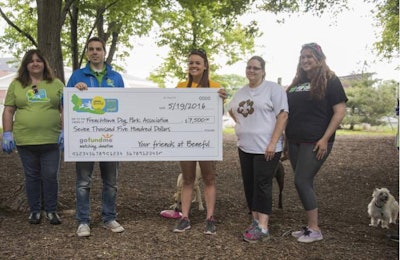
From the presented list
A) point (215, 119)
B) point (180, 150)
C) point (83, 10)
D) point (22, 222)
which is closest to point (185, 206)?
point (180, 150)

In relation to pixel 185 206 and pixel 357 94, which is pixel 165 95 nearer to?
pixel 185 206

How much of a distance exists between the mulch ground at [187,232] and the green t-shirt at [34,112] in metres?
1.04

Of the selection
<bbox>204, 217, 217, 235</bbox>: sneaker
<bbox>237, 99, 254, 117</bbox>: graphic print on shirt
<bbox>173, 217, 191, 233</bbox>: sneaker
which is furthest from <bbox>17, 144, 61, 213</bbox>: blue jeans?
<bbox>237, 99, 254, 117</bbox>: graphic print on shirt

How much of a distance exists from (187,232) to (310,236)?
53.0 inches

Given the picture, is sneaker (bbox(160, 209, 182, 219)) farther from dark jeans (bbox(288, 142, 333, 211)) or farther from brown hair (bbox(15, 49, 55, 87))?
brown hair (bbox(15, 49, 55, 87))

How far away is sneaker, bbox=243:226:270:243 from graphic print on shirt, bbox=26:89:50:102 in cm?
263

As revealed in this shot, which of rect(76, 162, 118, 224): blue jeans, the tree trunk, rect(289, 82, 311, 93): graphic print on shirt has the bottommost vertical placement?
rect(76, 162, 118, 224): blue jeans

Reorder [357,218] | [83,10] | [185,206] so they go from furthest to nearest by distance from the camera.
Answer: [83,10]
[357,218]
[185,206]

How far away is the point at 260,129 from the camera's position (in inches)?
167

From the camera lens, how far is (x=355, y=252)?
4.13 m

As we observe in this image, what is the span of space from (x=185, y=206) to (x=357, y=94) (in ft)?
109

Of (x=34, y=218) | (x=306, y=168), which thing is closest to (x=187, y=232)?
(x=306, y=168)

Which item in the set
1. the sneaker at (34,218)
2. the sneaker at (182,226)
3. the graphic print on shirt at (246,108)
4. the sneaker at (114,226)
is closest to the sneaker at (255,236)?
the sneaker at (182,226)

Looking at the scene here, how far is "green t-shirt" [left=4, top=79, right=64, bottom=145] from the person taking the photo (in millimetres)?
4480
